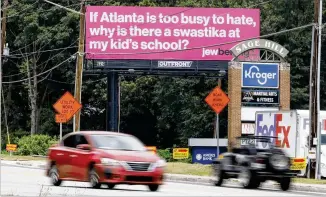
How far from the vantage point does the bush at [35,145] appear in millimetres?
61688

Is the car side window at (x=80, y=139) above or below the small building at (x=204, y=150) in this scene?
above

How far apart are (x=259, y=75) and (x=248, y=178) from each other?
61.2 ft

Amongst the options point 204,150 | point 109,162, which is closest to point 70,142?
point 109,162

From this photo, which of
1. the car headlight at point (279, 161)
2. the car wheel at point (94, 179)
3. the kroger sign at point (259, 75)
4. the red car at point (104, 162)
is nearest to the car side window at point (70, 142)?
the red car at point (104, 162)

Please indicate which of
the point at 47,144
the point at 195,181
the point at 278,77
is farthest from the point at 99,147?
the point at 47,144

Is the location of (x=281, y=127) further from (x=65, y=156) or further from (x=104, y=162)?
(x=104, y=162)

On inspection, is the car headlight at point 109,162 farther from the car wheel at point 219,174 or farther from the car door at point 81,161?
the car wheel at point 219,174

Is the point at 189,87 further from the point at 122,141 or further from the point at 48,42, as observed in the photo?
the point at 122,141

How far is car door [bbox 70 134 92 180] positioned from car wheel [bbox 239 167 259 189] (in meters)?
5.44

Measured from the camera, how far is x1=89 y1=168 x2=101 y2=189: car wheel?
23062mm

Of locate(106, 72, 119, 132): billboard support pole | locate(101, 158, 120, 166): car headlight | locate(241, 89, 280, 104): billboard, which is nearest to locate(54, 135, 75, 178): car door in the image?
locate(101, 158, 120, 166): car headlight

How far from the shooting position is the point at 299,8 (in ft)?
222

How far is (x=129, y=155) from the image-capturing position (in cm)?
2283

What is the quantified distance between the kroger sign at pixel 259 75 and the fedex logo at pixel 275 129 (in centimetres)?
274
